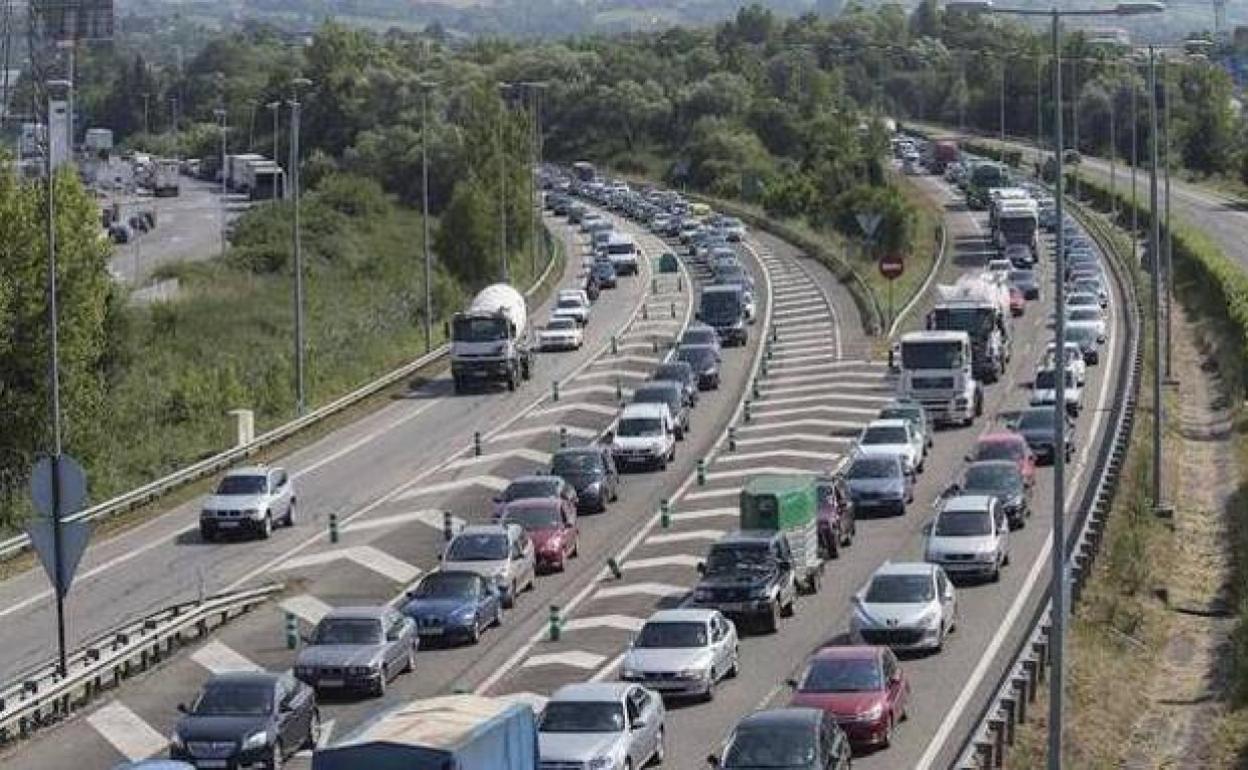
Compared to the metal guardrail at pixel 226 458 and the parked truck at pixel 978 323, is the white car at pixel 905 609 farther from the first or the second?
the parked truck at pixel 978 323

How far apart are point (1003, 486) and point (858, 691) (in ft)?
55.1

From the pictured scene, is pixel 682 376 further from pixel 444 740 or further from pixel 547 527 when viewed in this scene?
pixel 444 740

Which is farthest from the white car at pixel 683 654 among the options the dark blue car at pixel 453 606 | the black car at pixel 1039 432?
the black car at pixel 1039 432

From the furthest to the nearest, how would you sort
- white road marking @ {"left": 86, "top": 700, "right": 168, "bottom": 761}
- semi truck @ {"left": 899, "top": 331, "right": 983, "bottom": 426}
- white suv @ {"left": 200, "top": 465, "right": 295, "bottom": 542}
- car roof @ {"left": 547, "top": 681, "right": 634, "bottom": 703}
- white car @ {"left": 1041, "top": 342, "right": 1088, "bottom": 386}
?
white car @ {"left": 1041, "top": 342, "right": 1088, "bottom": 386}
semi truck @ {"left": 899, "top": 331, "right": 983, "bottom": 426}
white suv @ {"left": 200, "top": 465, "right": 295, "bottom": 542}
white road marking @ {"left": 86, "top": 700, "right": 168, "bottom": 761}
car roof @ {"left": 547, "top": 681, "right": 634, "bottom": 703}

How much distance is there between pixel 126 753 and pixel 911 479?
74.7ft

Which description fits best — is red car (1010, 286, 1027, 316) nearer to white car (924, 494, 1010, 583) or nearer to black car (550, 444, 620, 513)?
black car (550, 444, 620, 513)

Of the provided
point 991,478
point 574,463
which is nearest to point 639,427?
point 574,463

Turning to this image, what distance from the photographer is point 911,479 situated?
5259 centimetres

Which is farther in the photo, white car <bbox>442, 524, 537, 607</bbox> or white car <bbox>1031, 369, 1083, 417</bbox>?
white car <bbox>1031, 369, 1083, 417</bbox>

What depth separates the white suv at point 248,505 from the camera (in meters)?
50.0

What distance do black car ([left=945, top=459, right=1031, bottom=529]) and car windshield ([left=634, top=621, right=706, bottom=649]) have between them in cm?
1297

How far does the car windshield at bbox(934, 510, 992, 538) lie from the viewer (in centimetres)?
4394

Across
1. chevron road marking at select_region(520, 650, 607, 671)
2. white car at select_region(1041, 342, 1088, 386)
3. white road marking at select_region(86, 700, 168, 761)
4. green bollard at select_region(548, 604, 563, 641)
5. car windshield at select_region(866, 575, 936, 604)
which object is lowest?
white road marking at select_region(86, 700, 168, 761)

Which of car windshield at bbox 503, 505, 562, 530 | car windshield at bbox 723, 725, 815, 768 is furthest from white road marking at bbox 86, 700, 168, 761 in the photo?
car windshield at bbox 503, 505, 562, 530
